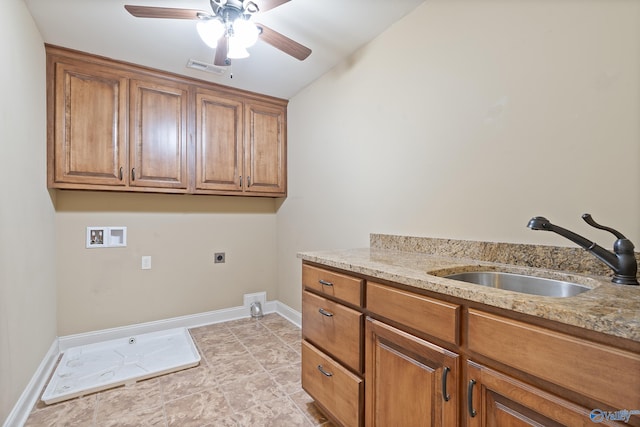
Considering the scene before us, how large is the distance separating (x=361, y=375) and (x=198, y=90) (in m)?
2.67

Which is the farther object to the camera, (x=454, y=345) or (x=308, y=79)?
(x=308, y=79)

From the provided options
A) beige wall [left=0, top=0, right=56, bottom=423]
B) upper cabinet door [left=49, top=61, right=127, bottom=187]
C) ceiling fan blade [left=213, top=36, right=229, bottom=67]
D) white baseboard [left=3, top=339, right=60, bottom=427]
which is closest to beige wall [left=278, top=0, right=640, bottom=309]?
ceiling fan blade [left=213, top=36, right=229, bottom=67]

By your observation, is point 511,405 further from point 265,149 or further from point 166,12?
point 265,149

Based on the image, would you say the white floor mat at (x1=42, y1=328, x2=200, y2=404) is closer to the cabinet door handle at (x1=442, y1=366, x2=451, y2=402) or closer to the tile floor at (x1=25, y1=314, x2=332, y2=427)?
the tile floor at (x1=25, y1=314, x2=332, y2=427)

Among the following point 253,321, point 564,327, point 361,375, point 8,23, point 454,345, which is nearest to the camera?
point 564,327

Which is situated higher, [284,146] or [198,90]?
[198,90]

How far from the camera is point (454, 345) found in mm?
955

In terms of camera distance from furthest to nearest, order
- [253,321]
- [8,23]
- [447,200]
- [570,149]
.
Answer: [253,321] → [447,200] → [8,23] → [570,149]

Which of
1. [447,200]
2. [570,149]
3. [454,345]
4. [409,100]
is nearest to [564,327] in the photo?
[454,345]

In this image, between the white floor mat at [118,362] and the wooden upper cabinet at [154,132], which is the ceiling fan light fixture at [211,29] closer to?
the wooden upper cabinet at [154,132]

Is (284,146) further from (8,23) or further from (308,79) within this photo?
(8,23)

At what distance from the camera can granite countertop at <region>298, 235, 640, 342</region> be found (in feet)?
2.21

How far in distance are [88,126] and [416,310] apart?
269 centimetres

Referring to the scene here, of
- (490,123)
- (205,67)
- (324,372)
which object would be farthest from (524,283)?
(205,67)
